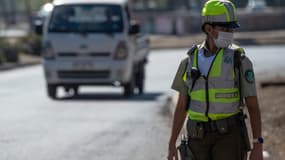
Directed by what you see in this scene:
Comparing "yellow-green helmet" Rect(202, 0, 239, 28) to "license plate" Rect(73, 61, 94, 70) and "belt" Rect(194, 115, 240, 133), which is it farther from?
"license plate" Rect(73, 61, 94, 70)

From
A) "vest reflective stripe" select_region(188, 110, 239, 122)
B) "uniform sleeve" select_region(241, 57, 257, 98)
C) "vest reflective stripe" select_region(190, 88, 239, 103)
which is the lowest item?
"vest reflective stripe" select_region(188, 110, 239, 122)

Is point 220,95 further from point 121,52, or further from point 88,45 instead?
point 88,45

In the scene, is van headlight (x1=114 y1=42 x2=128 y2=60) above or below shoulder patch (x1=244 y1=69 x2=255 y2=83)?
below

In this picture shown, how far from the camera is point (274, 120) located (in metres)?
13.7

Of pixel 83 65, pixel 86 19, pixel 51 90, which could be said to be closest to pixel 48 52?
pixel 83 65

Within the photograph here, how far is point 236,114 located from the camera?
6.28 metres

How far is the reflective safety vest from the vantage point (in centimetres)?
620

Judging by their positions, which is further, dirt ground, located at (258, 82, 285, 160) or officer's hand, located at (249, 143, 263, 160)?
dirt ground, located at (258, 82, 285, 160)

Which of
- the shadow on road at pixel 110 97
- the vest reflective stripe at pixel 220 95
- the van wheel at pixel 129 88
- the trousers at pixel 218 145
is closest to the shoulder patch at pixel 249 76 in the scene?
the vest reflective stripe at pixel 220 95

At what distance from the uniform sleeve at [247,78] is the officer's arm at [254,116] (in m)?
0.04

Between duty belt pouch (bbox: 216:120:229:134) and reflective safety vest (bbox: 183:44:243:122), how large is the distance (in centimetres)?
4

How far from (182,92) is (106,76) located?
48.0 ft

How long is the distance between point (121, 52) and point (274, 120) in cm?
769

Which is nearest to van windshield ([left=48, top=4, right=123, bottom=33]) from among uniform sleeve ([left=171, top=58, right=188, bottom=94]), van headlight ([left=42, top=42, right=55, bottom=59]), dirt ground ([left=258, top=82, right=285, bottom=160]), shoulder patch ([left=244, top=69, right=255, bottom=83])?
van headlight ([left=42, top=42, right=55, bottom=59])
